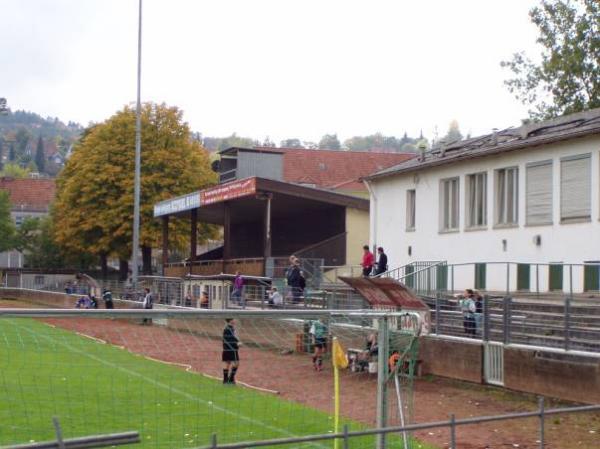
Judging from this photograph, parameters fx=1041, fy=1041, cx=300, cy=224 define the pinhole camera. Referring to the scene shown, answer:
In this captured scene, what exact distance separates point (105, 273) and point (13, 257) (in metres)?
39.3

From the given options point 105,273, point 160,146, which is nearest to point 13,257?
point 105,273

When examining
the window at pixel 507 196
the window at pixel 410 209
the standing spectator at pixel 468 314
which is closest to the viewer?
the standing spectator at pixel 468 314

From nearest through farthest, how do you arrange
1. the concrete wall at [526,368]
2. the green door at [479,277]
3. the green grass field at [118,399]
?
the green grass field at [118,399], the concrete wall at [526,368], the green door at [479,277]

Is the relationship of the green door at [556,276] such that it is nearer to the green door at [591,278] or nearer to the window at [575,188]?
the green door at [591,278]

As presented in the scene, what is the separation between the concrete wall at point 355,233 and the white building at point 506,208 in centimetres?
802

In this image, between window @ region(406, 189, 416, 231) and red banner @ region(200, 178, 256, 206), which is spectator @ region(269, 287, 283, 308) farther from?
red banner @ region(200, 178, 256, 206)

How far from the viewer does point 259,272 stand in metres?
44.3

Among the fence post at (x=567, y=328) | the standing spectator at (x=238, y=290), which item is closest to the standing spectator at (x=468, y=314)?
the fence post at (x=567, y=328)

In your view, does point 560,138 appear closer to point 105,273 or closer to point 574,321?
point 574,321

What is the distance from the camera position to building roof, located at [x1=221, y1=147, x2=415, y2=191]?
76.0m

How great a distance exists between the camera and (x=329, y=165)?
259 feet

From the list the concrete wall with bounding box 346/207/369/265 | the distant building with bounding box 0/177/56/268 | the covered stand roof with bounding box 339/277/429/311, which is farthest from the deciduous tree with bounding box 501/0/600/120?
the distant building with bounding box 0/177/56/268

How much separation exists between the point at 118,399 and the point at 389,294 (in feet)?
17.4

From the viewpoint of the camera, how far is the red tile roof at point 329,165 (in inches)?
2995
